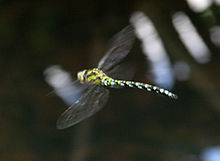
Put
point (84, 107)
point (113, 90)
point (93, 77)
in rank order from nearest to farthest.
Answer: point (84, 107) → point (93, 77) → point (113, 90)

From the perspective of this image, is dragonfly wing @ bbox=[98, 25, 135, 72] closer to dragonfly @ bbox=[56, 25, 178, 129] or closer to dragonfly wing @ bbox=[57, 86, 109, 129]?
dragonfly @ bbox=[56, 25, 178, 129]

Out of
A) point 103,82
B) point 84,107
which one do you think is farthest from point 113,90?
point 84,107

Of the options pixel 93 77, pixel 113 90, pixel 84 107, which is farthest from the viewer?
pixel 113 90

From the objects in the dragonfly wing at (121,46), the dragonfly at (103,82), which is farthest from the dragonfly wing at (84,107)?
the dragonfly wing at (121,46)

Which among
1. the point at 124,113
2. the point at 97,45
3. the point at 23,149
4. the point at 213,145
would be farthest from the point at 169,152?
the point at 97,45

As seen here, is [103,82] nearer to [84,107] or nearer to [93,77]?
[93,77]

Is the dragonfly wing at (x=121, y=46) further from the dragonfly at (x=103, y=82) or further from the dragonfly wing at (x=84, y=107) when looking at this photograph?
the dragonfly wing at (x=84, y=107)

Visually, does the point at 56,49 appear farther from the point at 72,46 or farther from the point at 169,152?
the point at 169,152
